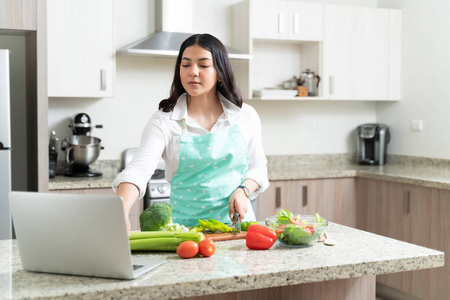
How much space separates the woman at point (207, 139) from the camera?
7.47ft

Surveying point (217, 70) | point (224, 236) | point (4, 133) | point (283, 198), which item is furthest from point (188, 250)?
point (283, 198)

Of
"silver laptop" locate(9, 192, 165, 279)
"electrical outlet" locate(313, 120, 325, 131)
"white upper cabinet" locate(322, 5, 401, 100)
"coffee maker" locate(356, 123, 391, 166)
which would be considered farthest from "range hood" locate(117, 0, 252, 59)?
"silver laptop" locate(9, 192, 165, 279)

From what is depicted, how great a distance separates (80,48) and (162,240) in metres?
2.34

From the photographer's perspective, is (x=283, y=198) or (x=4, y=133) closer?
(x=4, y=133)

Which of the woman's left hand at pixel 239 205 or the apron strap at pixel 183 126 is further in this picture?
the apron strap at pixel 183 126

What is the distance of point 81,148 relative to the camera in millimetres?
3938

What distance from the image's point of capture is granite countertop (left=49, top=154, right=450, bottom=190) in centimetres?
376

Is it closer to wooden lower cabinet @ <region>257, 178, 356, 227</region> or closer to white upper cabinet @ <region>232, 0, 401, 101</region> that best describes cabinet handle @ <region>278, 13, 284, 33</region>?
white upper cabinet @ <region>232, 0, 401, 101</region>

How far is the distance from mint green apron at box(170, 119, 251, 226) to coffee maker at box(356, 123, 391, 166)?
8.63 feet

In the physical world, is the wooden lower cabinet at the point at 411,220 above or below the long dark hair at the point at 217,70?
below

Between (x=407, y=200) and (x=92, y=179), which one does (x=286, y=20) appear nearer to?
(x=407, y=200)

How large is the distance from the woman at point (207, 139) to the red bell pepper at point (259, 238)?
368 millimetres

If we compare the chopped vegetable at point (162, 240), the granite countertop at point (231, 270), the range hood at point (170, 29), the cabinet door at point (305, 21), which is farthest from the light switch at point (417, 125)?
the chopped vegetable at point (162, 240)

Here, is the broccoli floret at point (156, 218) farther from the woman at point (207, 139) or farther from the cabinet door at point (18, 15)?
the cabinet door at point (18, 15)
